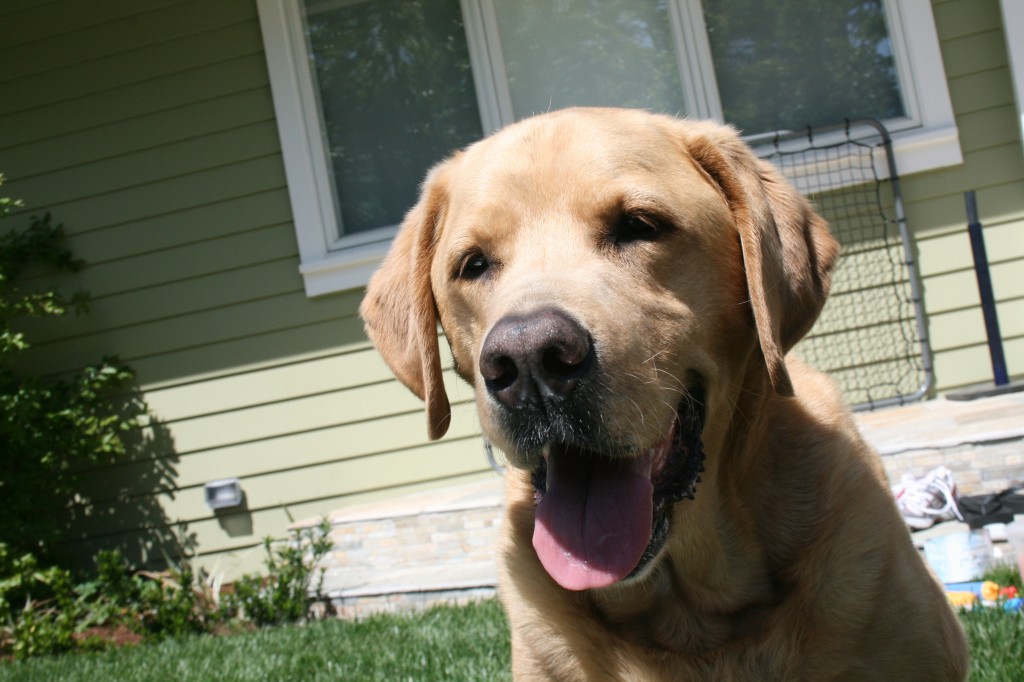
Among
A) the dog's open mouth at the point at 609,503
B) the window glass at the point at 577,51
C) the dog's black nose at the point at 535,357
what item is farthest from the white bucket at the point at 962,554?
the window glass at the point at 577,51

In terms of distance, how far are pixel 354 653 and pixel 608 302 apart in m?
2.86

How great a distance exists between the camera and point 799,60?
689 centimetres

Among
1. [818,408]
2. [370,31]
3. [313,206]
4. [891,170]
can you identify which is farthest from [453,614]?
[370,31]

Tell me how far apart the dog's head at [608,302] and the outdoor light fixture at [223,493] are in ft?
15.5

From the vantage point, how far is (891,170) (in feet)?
20.8

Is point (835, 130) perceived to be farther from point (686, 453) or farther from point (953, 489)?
point (686, 453)

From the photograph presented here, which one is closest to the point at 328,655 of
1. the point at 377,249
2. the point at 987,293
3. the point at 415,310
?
the point at 415,310

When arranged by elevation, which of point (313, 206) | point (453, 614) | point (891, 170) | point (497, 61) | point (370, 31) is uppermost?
point (370, 31)

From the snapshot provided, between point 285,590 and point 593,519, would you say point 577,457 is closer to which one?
point 593,519

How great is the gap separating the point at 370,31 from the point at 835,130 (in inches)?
133

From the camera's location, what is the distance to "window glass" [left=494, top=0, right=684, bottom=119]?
23.1 ft

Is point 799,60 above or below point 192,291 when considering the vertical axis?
above

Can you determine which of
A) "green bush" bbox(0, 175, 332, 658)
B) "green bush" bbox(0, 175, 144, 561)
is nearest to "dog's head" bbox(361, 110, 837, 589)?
"green bush" bbox(0, 175, 332, 658)

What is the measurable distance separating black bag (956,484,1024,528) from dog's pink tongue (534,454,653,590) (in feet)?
9.03
